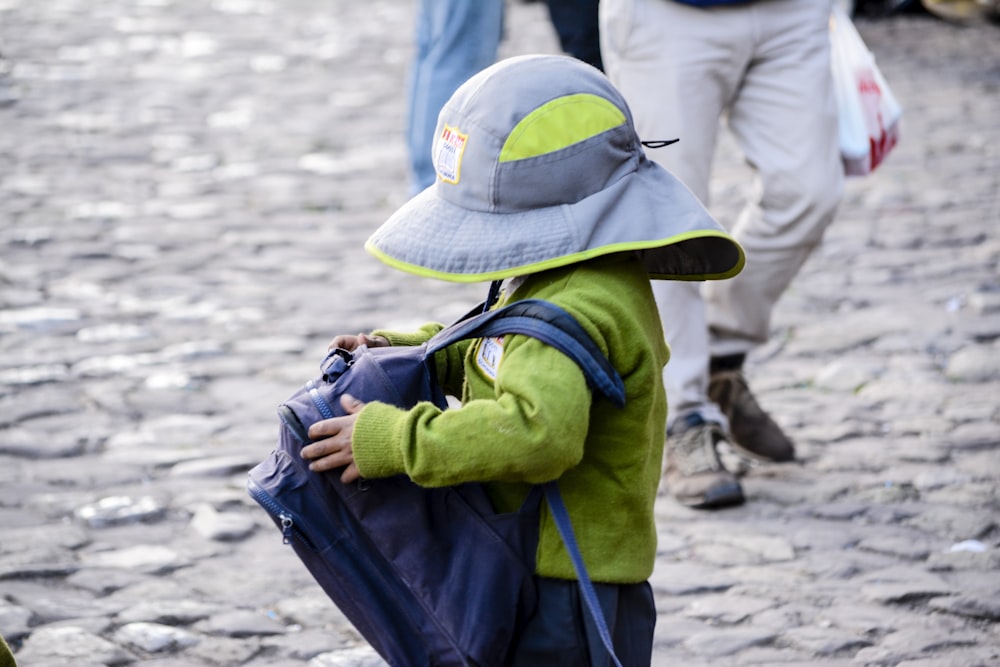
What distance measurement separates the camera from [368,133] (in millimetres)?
9016

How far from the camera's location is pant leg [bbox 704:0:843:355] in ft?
12.2

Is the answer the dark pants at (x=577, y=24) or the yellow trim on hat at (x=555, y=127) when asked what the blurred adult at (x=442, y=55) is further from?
the yellow trim on hat at (x=555, y=127)

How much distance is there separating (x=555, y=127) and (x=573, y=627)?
2.62ft

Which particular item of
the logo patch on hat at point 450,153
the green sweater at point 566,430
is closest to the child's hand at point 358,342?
the green sweater at point 566,430

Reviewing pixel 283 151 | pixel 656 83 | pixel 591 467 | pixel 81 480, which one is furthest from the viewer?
pixel 283 151

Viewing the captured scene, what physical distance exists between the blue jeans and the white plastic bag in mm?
1929

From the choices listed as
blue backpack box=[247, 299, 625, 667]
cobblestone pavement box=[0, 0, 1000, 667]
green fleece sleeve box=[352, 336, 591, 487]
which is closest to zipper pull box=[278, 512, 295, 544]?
blue backpack box=[247, 299, 625, 667]

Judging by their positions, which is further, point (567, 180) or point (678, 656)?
point (678, 656)

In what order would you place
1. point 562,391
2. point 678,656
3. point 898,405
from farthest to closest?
1. point 898,405
2. point 678,656
3. point 562,391

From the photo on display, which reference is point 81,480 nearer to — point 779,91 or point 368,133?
point 779,91

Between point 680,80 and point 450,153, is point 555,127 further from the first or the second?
point 680,80

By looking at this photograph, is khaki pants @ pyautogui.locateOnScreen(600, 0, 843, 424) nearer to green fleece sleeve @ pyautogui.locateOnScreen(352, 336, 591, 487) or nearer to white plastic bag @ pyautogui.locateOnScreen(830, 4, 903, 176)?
white plastic bag @ pyautogui.locateOnScreen(830, 4, 903, 176)

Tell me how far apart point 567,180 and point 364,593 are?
75cm

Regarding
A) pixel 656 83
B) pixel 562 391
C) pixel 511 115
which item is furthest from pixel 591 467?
pixel 656 83
